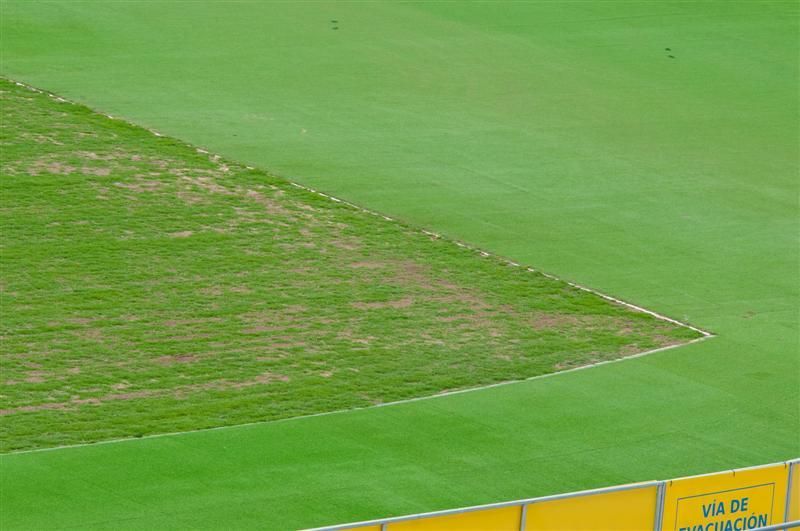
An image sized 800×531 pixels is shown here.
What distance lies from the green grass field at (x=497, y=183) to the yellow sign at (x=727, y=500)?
3.57m

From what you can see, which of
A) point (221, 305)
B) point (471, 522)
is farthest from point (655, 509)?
point (221, 305)

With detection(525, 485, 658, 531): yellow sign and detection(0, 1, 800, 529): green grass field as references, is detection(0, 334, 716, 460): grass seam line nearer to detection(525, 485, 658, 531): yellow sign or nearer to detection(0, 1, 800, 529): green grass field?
detection(0, 1, 800, 529): green grass field

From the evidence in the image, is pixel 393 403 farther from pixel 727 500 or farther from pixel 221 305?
pixel 727 500

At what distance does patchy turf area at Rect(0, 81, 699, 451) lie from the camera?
71.7ft

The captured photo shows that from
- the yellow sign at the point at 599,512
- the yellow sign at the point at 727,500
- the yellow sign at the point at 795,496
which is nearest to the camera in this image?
the yellow sign at the point at 599,512

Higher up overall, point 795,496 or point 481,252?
point 795,496

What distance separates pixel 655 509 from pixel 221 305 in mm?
11719

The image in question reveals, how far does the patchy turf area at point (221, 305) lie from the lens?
861 inches

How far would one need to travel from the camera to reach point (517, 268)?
2778cm

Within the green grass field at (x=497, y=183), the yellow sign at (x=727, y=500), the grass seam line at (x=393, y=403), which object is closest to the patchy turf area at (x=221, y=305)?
the grass seam line at (x=393, y=403)

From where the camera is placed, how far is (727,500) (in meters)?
15.9

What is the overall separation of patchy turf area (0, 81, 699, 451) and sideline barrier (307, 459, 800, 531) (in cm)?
705

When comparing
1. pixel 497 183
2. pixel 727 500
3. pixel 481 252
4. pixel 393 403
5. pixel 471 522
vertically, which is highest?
pixel 471 522

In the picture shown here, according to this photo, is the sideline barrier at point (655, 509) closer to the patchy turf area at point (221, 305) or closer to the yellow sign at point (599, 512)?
the yellow sign at point (599, 512)
